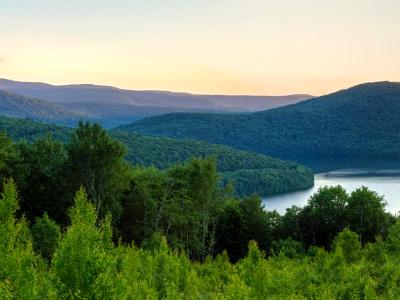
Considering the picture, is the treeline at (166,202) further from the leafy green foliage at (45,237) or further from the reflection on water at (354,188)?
the reflection on water at (354,188)

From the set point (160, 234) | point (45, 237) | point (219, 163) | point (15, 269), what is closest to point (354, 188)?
point (219, 163)

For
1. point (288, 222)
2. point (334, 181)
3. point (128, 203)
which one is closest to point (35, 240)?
point (128, 203)

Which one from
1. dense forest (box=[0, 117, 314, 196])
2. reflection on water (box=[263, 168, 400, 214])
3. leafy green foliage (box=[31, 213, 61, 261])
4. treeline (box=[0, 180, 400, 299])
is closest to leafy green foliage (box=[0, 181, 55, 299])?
treeline (box=[0, 180, 400, 299])

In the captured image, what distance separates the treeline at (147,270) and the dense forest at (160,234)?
81 mm

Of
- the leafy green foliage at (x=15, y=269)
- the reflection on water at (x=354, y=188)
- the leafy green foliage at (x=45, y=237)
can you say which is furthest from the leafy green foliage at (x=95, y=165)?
the reflection on water at (x=354, y=188)

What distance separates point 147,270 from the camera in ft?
115

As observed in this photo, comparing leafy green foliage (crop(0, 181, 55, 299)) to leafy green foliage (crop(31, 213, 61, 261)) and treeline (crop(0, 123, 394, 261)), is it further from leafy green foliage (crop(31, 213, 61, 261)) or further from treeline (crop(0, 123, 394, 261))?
treeline (crop(0, 123, 394, 261))

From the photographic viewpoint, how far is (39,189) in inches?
2184

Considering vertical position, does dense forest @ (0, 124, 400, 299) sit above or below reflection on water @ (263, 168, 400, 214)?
above

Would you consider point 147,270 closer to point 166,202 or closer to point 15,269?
point 15,269

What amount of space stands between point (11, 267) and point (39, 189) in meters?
30.4

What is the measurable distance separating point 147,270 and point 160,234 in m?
18.9

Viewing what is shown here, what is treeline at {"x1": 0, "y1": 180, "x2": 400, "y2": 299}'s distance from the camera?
18.9 meters

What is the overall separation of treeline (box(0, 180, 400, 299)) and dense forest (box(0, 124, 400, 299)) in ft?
0.27
